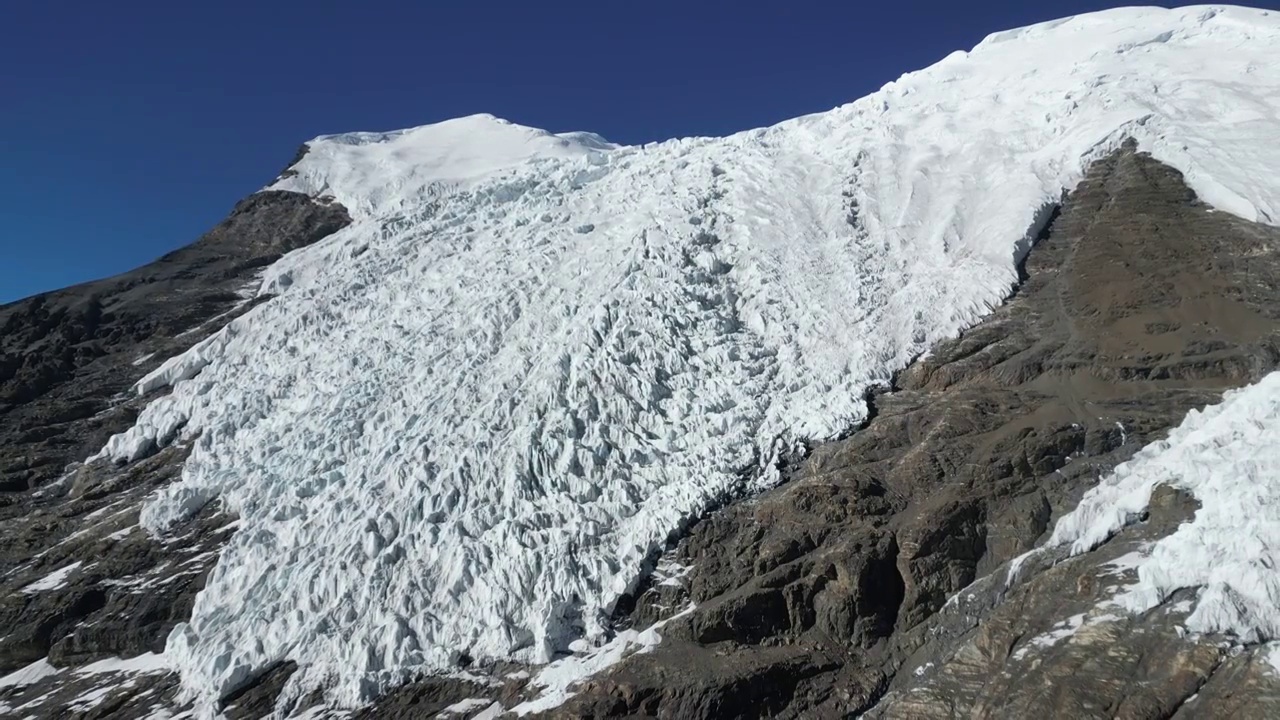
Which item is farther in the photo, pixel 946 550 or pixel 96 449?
pixel 96 449

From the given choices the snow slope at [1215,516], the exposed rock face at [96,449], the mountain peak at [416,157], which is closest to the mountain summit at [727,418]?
the snow slope at [1215,516]

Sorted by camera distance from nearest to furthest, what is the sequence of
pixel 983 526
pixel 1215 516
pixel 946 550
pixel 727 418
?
1. pixel 1215 516
2. pixel 946 550
3. pixel 983 526
4. pixel 727 418

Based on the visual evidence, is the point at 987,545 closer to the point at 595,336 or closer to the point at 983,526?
the point at 983,526

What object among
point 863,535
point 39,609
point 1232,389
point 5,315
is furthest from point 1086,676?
point 5,315

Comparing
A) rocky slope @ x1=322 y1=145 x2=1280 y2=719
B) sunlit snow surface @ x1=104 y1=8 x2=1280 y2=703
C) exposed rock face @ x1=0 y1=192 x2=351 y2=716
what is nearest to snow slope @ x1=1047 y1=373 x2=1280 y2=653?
rocky slope @ x1=322 y1=145 x2=1280 y2=719

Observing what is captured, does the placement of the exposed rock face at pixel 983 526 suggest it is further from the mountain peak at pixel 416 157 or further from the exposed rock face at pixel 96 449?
the mountain peak at pixel 416 157

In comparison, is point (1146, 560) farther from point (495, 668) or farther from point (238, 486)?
point (238, 486)

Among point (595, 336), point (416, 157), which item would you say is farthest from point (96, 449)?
point (416, 157)
